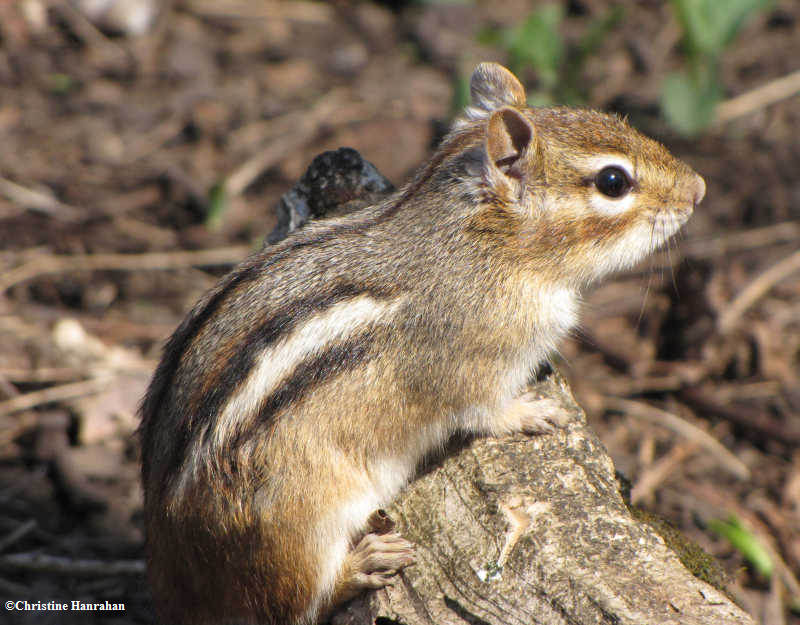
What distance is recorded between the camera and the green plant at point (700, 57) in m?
6.09

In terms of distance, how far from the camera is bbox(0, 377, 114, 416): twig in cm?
488

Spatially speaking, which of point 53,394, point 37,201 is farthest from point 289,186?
point 53,394

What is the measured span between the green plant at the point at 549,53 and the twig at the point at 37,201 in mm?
3253

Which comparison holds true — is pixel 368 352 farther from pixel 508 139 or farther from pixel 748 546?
pixel 748 546

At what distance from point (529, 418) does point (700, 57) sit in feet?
13.8

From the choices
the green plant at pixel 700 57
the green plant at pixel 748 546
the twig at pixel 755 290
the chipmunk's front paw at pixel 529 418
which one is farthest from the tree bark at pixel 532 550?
the green plant at pixel 700 57

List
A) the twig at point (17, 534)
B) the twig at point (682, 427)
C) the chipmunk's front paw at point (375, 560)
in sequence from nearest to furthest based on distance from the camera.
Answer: the chipmunk's front paw at point (375, 560) → the twig at point (17, 534) → the twig at point (682, 427)

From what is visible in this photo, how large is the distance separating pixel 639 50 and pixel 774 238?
236 cm

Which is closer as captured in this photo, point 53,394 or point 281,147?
point 53,394

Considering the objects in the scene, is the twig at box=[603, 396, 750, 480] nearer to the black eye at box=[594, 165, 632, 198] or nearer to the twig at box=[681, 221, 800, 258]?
the twig at box=[681, 221, 800, 258]

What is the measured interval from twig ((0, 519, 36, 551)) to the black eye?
3.12m

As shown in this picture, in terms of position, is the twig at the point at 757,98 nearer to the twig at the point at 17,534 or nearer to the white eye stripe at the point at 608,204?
the white eye stripe at the point at 608,204

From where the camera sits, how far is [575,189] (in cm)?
327

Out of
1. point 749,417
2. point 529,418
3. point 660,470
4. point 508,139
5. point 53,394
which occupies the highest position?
point 508,139
